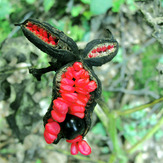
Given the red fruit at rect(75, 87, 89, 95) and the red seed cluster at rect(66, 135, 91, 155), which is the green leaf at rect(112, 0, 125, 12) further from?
the red seed cluster at rect(66, 135, 91, 155)

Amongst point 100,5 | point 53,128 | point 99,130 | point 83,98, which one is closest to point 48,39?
point 83,98

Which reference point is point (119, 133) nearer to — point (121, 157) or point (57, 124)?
point (121, 157)

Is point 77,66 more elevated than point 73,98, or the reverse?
point 77,66

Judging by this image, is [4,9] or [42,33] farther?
[4,9]

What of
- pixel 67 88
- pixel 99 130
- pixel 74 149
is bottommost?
pixel 99 130

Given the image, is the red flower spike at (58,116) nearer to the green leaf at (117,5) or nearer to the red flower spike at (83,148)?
the red flower spike at (83,148)

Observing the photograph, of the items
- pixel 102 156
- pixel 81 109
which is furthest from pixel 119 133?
pixel 81 109

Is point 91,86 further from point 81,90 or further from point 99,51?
point 99,51
